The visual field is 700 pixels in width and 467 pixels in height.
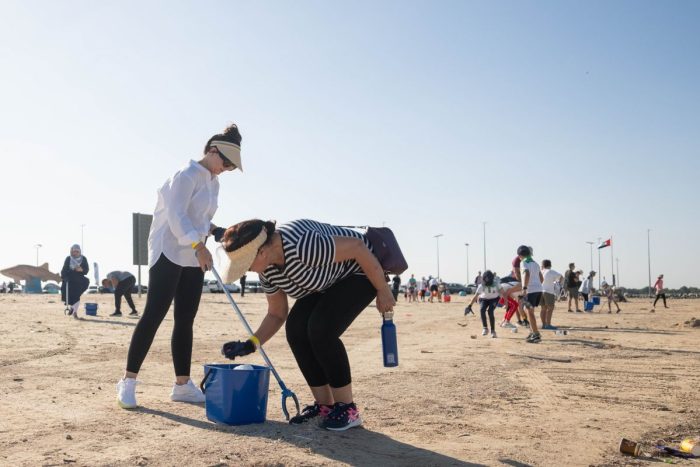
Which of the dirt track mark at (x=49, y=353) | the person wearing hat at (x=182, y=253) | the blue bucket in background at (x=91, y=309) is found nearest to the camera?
the person wearing hat at (x=182, y=253)

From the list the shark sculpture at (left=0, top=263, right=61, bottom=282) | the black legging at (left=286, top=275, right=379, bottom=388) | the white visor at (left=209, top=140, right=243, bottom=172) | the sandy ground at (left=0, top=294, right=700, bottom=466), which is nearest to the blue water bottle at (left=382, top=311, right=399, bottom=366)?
the black legging at (left=286, top=275, right=379, bottom=388)

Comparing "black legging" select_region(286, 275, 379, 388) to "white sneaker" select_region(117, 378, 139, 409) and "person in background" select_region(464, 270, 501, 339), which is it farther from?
"person in background" select_region(464, 270, 501, 339)

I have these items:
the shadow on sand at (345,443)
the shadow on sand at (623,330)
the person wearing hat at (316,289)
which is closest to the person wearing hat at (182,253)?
the shadow on sand at (345,443)

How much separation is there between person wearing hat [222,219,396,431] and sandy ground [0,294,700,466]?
0.28 m

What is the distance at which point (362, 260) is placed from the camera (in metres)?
4.05

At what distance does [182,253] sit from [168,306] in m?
0.40

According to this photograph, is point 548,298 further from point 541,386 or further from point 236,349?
point 236,349

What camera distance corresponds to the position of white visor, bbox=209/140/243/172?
16.1 feet

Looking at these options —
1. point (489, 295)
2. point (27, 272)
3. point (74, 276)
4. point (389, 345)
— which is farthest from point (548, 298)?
point (27, 272)

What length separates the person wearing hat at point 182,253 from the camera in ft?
15.6

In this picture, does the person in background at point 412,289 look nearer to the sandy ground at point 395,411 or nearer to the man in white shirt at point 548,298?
the man in white shirt at point 548,298

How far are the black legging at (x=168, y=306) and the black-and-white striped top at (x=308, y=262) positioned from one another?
0.95m

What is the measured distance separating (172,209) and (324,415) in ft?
5.97

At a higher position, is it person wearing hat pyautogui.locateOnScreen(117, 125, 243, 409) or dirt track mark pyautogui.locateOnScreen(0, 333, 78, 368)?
person wearing hat pyautogui.locateOnScreen(117, 125, 243, 409)
